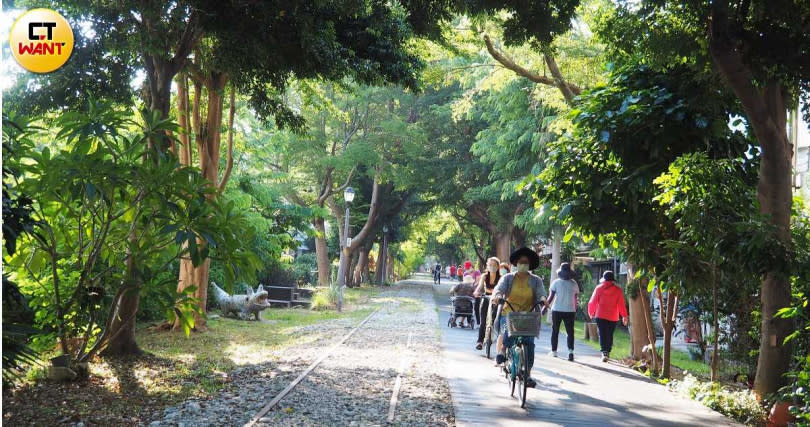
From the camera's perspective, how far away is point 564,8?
9.48 m

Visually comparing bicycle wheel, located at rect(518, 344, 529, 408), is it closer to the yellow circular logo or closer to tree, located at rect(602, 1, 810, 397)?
tree, located at rect(602, 1, 810, 397)

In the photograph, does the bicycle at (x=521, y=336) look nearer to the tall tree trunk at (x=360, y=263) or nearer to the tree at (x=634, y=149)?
the tree at (x=634, y=149)

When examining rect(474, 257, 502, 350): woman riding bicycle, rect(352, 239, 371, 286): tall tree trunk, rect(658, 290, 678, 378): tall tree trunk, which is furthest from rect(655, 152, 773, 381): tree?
rect(352, 239, 371, 286): tall tree trunk

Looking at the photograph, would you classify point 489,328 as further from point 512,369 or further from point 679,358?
point 679,358

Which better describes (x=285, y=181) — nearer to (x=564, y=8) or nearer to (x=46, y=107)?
(x=46, y=107)

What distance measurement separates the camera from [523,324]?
871cm

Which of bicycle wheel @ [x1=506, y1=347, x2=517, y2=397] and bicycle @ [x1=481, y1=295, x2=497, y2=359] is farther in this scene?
bicycle @ [x1=481, y1=295, x2=497, y2=359]

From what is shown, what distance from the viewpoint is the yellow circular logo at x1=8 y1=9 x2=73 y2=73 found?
22.7 feet

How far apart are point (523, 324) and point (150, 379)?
516 cm

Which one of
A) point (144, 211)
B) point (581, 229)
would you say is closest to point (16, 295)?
point (144, 211)

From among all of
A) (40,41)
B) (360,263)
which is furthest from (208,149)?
(360,263)

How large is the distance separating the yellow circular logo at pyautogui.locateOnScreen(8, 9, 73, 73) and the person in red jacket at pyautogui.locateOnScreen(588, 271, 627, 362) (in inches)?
393

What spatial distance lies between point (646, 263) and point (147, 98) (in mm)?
8984

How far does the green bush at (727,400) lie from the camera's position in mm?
8250
